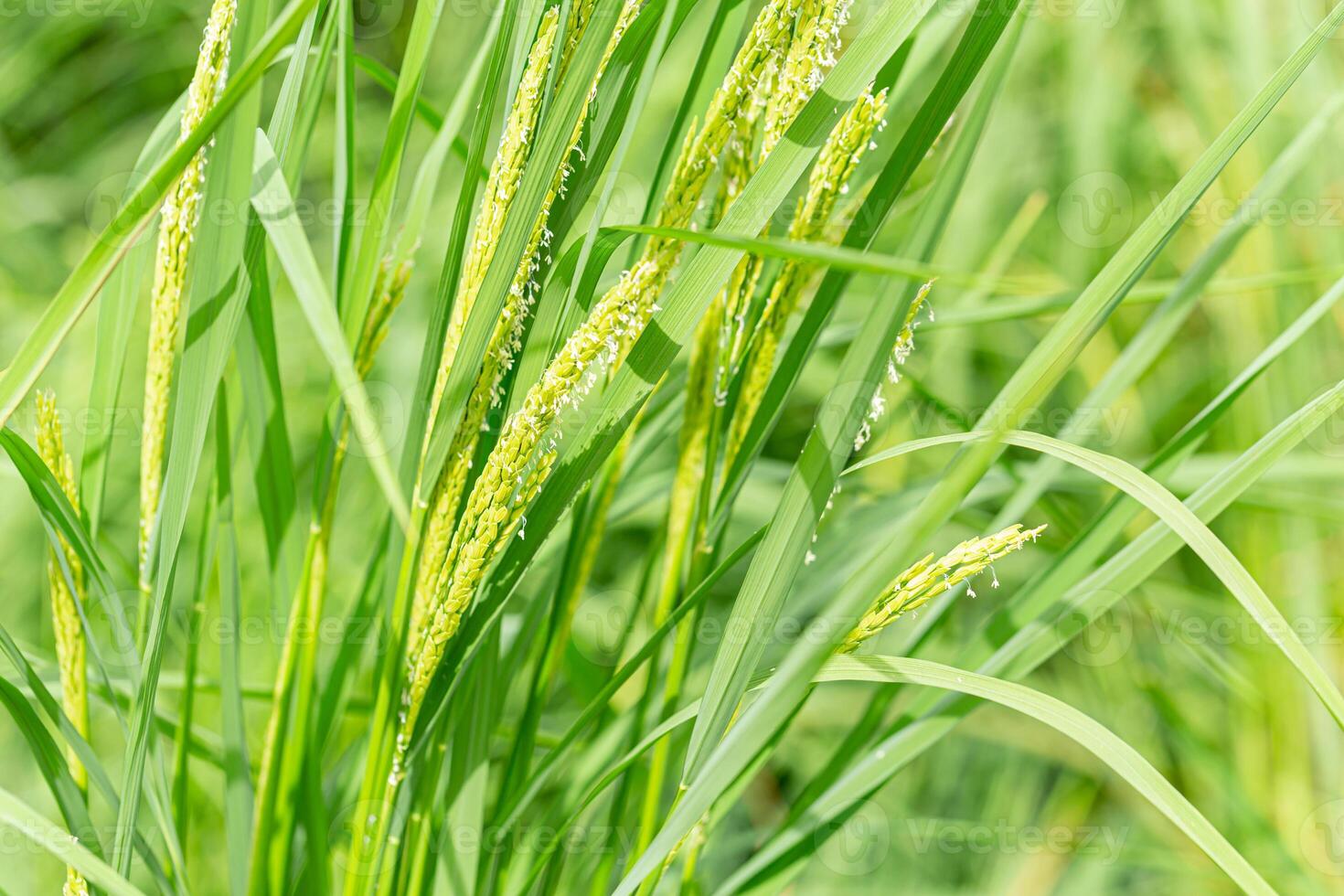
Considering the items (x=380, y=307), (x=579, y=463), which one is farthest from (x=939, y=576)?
(x=380, y=307)

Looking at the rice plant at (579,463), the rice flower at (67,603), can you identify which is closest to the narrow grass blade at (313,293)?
the rice plant at (579,463)

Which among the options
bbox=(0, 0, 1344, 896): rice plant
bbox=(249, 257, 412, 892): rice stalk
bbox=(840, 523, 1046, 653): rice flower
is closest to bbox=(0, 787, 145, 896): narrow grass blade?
bbox=(0, 0, 1344, 896): rice plant

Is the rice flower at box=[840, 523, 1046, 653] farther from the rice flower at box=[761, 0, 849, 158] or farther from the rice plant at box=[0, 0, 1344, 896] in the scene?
the rice flower at box=[761, 0, 849, 158]

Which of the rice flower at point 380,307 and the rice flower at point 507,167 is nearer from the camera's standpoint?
the rice flower at point 507,167

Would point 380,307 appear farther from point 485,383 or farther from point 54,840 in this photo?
point 54,840

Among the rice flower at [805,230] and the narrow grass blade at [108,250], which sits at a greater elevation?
the rice flower at [805,230]

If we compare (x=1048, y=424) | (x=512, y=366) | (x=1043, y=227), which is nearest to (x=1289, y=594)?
(x=1048, y=424)

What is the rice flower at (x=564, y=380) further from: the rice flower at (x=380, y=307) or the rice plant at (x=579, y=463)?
the rice flower at (x=380, y=307)
